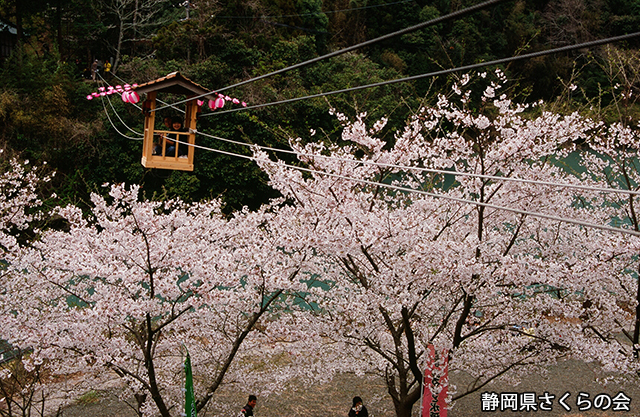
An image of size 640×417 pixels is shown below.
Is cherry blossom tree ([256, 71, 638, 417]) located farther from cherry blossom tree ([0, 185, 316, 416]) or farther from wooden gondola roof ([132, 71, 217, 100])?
wooden gondola roof ([132, 71, 217, 100])

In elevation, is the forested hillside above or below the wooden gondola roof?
above

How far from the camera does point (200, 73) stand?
58.3 ft

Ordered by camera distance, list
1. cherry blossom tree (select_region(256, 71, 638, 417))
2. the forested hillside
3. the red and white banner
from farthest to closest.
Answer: the forested hillside → the red and white banner → cherry blossom tree (select_region(256, 71, 638, 417))

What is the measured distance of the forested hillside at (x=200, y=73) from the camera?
17172 mm

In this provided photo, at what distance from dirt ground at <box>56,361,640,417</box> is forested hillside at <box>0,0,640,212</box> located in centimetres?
672

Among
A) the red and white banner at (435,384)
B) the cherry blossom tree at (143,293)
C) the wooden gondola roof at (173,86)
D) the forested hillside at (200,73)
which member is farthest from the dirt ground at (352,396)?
the forested hillside at (200,73)

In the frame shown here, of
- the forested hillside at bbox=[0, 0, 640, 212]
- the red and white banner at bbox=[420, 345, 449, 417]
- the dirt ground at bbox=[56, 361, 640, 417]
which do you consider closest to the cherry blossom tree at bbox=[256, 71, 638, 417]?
the red and white banner at bbox=[420, 345, 449, 417]

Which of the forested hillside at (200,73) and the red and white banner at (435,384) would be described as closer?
the red and white banner at (435,384)

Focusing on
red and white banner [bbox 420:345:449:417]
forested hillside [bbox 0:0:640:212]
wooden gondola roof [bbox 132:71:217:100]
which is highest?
forested hillside [bbox 0:0:640:212]

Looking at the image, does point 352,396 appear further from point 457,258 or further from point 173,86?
point 173,86

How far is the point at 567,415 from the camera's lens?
8492 mm

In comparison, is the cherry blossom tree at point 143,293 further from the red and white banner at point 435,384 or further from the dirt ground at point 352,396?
the dirt ground at point 352,396

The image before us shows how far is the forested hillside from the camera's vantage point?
17.2 meters

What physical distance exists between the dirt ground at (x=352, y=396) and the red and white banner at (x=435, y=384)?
3027 millimetres
